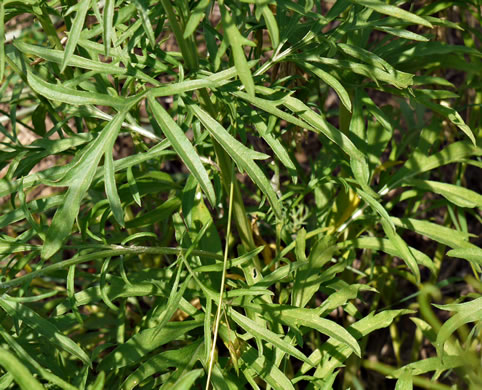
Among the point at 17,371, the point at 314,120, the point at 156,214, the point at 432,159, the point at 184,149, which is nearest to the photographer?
the point at 17,371

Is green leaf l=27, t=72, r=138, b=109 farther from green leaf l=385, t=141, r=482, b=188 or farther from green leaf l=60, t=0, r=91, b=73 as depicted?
green leaf l=385, t=141, r=482, b=188

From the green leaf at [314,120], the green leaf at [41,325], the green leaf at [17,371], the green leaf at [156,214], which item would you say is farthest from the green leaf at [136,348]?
the green leaf at [314,120]

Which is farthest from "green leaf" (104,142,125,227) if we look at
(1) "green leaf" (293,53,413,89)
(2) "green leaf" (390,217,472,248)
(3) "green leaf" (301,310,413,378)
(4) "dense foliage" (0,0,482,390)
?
(2) "green leaf" (390,217,472,248)

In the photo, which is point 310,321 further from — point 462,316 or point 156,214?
point 156,214

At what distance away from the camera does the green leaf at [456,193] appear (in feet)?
4.16

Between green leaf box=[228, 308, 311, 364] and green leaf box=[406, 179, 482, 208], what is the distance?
52 cm

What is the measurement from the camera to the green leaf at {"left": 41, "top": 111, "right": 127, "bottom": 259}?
0.85m

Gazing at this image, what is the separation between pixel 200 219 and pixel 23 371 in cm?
59

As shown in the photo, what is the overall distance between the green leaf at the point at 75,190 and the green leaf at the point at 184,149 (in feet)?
0.25

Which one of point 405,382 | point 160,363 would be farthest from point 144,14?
point 405,382

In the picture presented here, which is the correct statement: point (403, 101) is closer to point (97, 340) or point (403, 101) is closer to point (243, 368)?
point (243, 368)

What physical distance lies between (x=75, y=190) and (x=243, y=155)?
0.84 feet

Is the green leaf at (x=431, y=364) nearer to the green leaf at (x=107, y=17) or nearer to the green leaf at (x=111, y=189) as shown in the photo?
the green leaf at (x=111, y=189)

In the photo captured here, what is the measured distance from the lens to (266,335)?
1044mm
